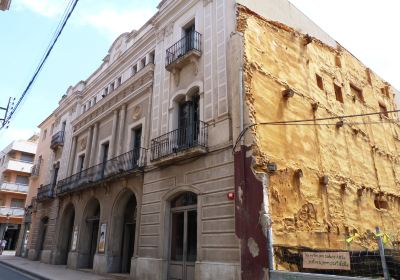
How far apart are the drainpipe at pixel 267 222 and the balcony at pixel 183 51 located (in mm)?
5907

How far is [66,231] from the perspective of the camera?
21.0 meters

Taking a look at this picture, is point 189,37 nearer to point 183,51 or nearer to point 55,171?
point 183,51

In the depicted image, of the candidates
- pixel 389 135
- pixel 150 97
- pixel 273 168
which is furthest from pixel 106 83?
pixel 389 135

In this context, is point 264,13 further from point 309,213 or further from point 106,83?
point 106,83

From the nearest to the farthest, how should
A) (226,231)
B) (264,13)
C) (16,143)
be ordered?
(226,231) < (264,13) < (16,143)

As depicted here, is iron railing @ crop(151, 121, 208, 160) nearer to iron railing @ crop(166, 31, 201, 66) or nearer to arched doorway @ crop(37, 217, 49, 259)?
iron railing @ crop(166, 31, 201, 66)

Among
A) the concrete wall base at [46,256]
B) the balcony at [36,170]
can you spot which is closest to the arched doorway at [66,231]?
the concrete wall base at [46,256]

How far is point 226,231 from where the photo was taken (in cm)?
945

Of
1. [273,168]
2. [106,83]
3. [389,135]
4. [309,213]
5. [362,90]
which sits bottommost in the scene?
[309,213]

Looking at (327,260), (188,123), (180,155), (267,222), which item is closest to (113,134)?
(188,123)

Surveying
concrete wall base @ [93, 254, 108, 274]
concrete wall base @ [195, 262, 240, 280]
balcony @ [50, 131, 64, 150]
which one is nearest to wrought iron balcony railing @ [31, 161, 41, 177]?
balcony @ [50, 131, 64, 150]

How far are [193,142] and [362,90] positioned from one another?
1077 cm

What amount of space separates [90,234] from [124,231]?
3.82 metres

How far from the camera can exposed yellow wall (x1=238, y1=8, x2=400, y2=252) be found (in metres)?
10.1
